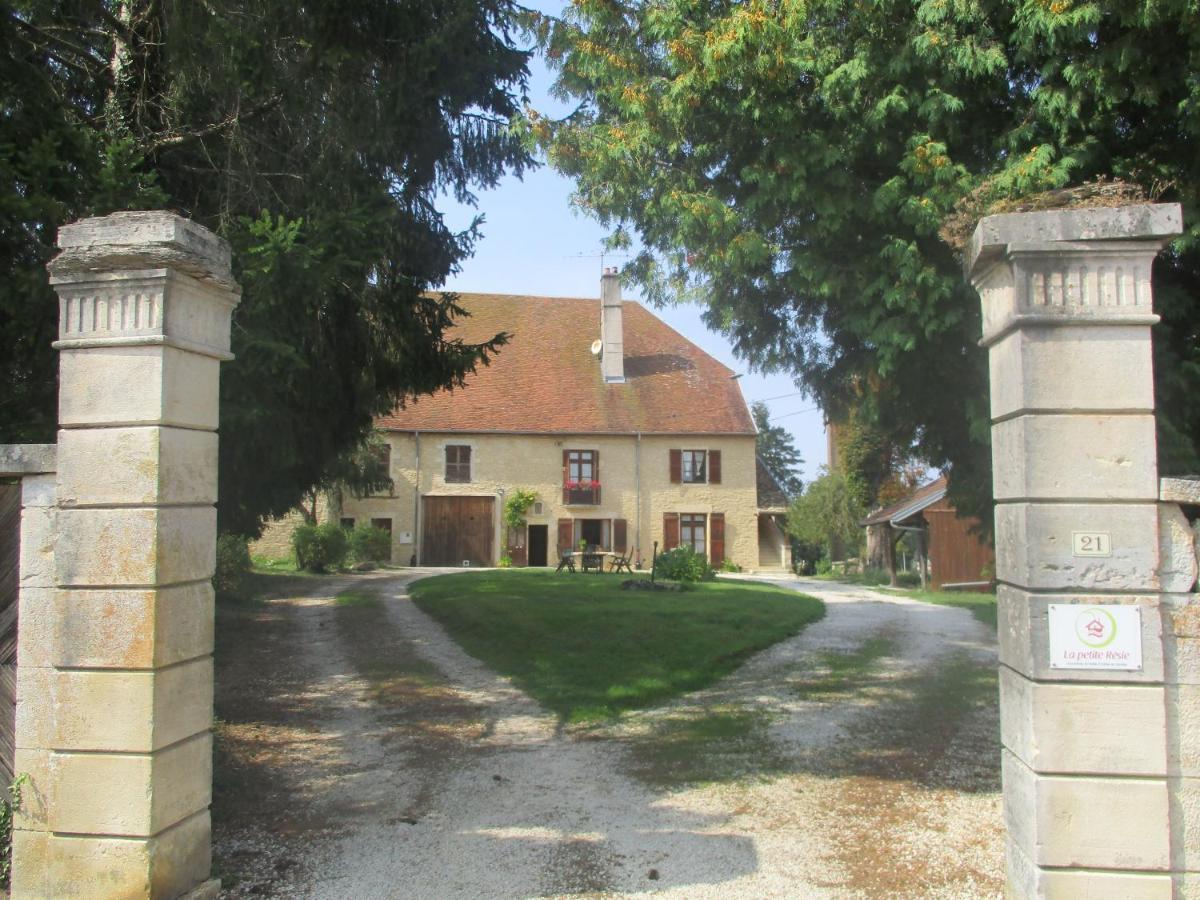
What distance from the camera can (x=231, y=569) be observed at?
59.3 ft

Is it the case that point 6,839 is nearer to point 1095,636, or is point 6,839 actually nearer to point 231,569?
point 1095,636

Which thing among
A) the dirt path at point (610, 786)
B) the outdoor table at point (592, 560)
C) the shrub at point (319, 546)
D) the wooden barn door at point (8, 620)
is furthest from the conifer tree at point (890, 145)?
the shrub at point (319, 546)

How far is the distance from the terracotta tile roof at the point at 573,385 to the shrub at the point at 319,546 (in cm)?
538

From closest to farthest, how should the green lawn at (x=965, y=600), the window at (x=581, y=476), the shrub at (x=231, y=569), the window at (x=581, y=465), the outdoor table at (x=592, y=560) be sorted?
1. the green lawn at (x=965, y=600)
2. the shrub at (x=231, y=569)
3. the outdoor table at (x=592, y=560)
4. the window at (x=581, y=476)
5. the window at (x=581, y=465)

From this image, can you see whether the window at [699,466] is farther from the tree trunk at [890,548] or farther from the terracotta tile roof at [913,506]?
the tree trunk at [890,548]

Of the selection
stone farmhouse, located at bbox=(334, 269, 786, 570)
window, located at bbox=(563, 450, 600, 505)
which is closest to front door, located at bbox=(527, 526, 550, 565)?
stone farmhouse, located at bbox=(334, 269, 786, 570)

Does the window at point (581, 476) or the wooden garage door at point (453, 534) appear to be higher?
the window at point (581, 476)

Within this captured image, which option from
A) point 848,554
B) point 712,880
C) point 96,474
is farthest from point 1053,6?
point 848,554

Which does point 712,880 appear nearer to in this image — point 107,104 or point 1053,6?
point 1053,6

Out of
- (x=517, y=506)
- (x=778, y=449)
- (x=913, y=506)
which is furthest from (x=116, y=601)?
(x=778, y=449)

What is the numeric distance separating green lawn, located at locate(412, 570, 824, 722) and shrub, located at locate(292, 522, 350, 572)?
738 centimetres

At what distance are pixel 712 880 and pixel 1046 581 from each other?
219 centimetres

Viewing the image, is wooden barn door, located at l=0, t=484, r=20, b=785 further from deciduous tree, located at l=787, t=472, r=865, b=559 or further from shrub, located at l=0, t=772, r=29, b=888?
deciduous tree, located at l=787, t=472, r=865, b=559

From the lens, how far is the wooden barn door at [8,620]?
169 inches
